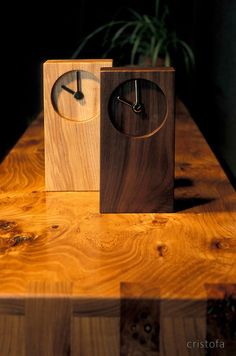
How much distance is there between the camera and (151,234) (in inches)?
48.4

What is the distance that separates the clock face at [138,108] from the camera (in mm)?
1291

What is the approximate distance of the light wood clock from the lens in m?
1.46

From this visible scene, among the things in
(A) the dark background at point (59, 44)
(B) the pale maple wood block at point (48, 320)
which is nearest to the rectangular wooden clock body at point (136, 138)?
(B) the pale maple wood block at point (48, 320)

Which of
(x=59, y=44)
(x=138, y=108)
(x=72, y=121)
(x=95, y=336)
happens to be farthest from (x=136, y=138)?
(x=59, y=44)

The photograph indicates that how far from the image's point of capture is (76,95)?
57.8 inches

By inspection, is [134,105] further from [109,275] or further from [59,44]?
[59,44]

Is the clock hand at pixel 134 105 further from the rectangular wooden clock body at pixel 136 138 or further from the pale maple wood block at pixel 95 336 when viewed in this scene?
the pale maple wood block at pixel 95 336

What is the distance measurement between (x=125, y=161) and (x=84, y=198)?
0.66 ft

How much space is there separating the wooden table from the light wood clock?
92mm

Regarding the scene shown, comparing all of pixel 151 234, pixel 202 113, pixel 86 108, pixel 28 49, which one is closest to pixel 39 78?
pixel 28 49

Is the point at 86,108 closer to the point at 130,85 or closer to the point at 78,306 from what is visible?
the point at 130,85

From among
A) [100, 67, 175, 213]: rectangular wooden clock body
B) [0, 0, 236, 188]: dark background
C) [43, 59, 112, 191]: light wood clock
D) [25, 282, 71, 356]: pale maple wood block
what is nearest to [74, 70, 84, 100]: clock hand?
[43, 59, 112, 191]: light wood clock

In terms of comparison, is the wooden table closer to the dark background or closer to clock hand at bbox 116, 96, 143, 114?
clock hand at bbox 116, 96, 143, 114

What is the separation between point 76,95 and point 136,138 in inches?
9.4
